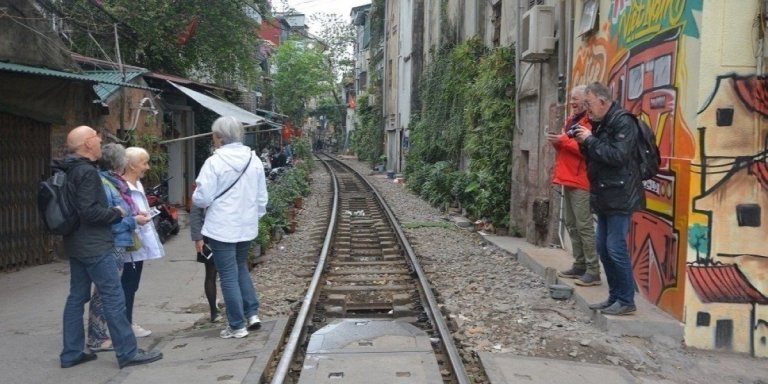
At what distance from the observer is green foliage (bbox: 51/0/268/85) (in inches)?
567

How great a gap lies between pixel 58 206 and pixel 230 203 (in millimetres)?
1324

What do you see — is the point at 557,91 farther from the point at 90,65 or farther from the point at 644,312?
the point at 90,65

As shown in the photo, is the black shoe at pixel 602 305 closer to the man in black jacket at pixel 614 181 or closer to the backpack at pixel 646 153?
the man in black jacket at pixel 614 181

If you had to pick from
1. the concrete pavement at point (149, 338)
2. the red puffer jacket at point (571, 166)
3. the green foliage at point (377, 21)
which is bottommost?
the concrete pavement at point (149, 338)

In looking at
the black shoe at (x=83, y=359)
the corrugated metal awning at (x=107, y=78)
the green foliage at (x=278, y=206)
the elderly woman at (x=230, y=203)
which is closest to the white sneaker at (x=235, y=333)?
the elderly woman at (x=230, y=203)

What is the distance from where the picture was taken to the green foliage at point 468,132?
41.5 ft

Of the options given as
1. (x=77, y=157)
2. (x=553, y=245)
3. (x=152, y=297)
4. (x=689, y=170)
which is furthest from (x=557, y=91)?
(x=77, y=157)

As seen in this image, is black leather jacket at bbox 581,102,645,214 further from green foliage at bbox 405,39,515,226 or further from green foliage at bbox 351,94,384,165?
green foliage at bbox 351,94,384,165

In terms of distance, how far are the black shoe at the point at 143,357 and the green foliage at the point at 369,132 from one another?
34236 millimetres

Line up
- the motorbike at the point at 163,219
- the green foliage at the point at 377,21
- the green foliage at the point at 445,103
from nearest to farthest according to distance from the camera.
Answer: the motorbike at the point at 163,219 → the green foliage at the point at 445,103 → the green foliage at the point at 377,21

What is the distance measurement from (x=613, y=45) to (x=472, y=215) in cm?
722

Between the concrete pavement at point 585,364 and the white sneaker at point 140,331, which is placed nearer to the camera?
the concrete pavement at point 585,364

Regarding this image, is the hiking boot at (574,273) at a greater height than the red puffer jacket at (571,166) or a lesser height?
lesser

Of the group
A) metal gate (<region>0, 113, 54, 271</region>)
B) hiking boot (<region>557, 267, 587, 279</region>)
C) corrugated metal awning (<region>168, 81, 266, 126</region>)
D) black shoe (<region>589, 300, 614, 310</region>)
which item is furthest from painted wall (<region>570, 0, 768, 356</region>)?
corrugated metal awning (<region>168, 81, 266, 126</region>)
